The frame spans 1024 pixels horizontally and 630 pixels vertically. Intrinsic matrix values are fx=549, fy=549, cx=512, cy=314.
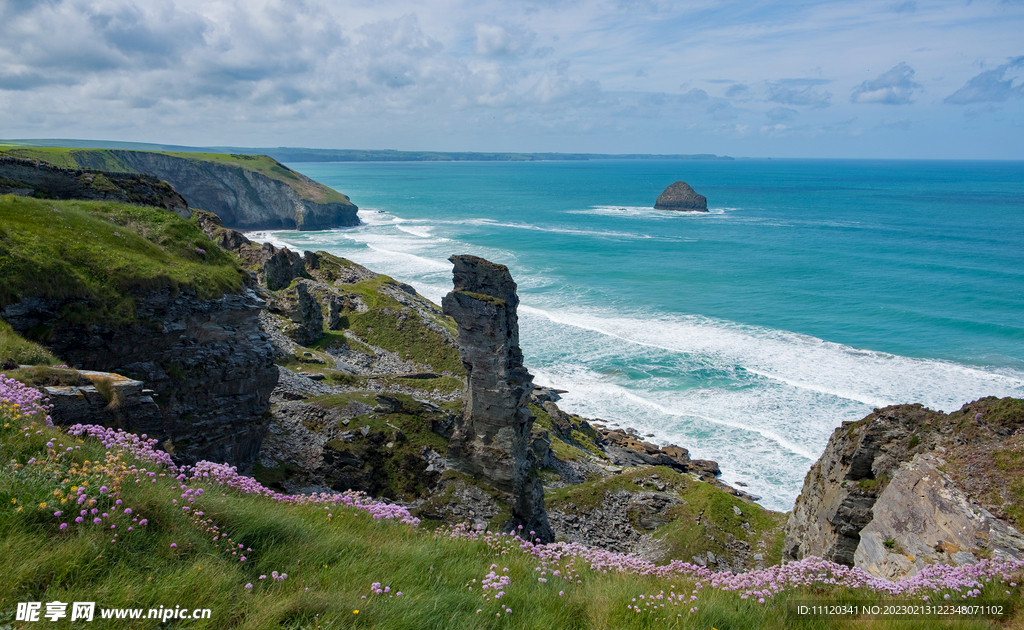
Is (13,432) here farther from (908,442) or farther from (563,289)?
(563,289)

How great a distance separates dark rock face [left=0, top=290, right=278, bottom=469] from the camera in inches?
725

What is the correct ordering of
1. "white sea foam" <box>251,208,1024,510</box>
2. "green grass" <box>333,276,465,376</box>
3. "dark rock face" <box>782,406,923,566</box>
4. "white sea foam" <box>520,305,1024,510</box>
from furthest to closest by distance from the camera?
"green grass" <box>333,276,465,376</box> < "white sea foam" <box>251,208,1024,510</box> < "white sea foam" <box>520,305,1024,510</box> < "dark rock face" <box>782,406,923,566</box>

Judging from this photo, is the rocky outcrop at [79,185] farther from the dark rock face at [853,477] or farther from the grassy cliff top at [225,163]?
the grassy cliff top at [225,163]

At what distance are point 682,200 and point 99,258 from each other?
183 meters

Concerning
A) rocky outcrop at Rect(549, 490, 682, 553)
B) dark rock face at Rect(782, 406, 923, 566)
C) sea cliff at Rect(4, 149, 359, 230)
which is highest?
sea cliff at Rect(4, 149, 359, 230)

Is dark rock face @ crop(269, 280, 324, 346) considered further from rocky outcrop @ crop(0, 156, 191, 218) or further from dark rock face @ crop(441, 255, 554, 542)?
dark rock face @ crop(441, 255, 554, 542)

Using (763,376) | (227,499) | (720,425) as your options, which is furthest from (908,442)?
(763,376)

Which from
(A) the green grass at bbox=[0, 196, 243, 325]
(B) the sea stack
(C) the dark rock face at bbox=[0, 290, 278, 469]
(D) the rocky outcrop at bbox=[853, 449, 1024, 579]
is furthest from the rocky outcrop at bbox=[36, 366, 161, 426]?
(B) the sea stack

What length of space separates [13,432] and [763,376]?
57.9 m

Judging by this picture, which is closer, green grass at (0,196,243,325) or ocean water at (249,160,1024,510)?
green grass at (0,196,243,325)

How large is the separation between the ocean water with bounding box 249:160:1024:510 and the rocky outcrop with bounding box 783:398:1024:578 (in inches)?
776

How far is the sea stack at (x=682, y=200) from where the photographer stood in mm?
182250

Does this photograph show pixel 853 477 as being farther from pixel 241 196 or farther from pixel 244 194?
pixel 244 194

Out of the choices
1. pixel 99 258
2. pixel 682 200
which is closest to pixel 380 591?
pixel 99 258
